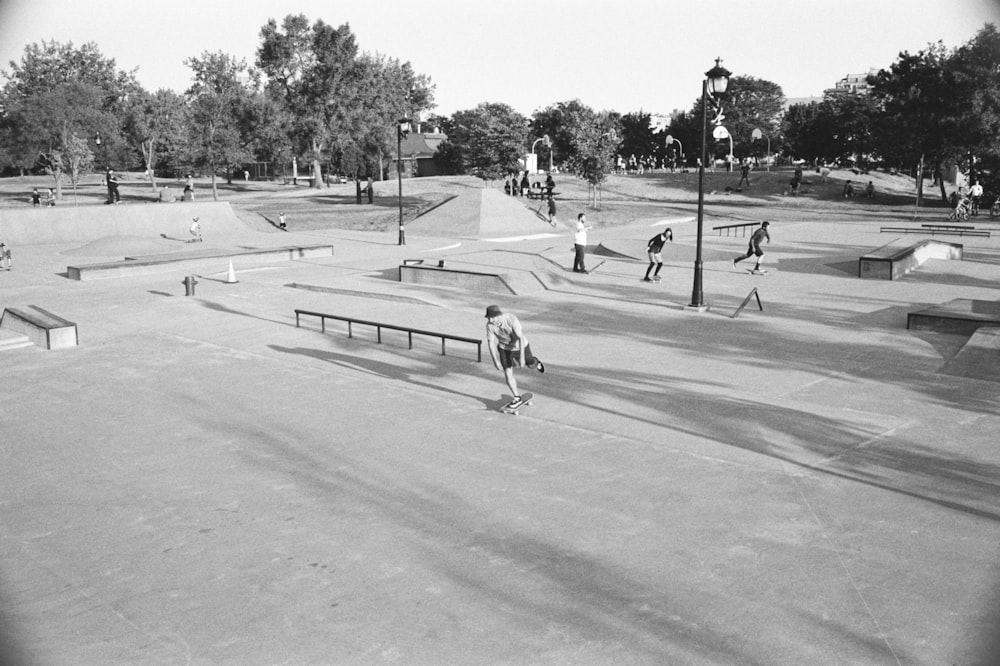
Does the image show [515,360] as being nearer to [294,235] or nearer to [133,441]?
[133,441]

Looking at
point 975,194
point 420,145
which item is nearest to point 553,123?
point 420,145

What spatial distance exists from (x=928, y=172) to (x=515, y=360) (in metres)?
66.1

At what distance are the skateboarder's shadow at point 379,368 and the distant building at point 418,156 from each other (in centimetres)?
6929

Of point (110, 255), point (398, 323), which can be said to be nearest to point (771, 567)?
point (398, 323)

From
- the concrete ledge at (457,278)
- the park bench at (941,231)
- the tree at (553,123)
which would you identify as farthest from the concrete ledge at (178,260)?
the tree at (553,123)

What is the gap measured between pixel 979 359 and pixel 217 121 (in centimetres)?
4911

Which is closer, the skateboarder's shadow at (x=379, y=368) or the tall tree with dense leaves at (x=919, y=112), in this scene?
the skateboarder's shadow at (x=379, y=368)

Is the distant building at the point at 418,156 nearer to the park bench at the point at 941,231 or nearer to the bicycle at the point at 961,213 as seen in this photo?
the bicycle at the point at 961,213

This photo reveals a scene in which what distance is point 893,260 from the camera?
2300cm

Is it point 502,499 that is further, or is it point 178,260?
point 178,260

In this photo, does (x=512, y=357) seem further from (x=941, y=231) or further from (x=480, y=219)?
(x=941, y=231)

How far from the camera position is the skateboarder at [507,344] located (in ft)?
35.6

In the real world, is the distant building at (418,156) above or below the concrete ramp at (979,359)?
above

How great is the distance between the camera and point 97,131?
51.3 meters
